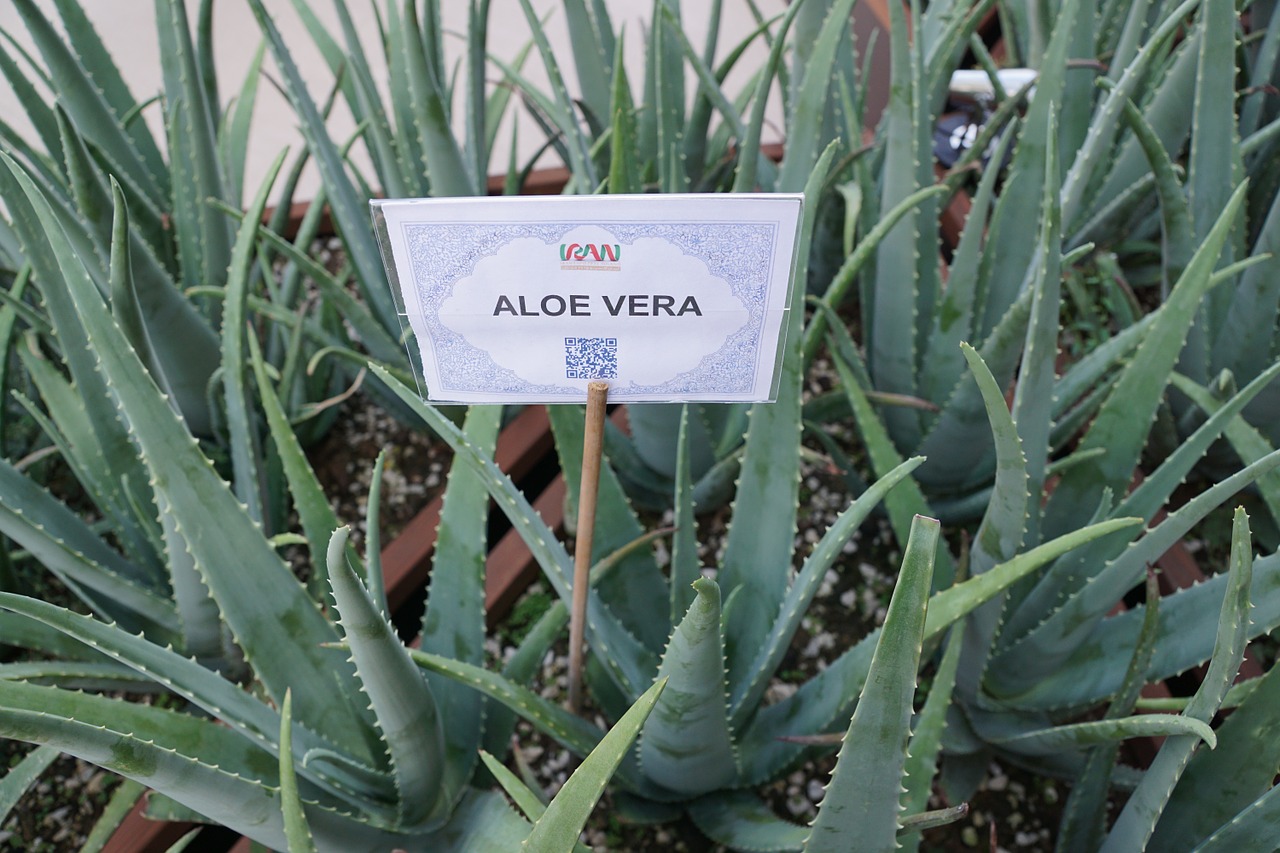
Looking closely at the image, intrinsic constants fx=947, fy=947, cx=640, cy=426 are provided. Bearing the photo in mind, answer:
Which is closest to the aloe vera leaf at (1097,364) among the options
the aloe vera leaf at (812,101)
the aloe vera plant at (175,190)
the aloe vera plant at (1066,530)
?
the aloe vera plant at (1066,530)

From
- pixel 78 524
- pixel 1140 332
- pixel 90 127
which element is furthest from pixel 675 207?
pixel 90 127

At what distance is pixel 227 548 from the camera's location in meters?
0.55

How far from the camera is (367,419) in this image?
1077 millimetres

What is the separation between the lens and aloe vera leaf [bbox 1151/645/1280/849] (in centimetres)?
50

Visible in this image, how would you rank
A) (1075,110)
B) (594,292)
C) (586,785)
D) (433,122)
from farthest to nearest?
(1075,110), (433,122), (594,292), (586,785)

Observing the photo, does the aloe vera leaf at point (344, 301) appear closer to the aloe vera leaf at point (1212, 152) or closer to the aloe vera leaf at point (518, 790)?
the aloe vera leaf at point (518, 790)

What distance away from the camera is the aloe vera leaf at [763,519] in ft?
2.02

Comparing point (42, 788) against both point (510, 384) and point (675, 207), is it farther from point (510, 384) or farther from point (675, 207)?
point (675, 207)

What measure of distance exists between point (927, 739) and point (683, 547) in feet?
0.65

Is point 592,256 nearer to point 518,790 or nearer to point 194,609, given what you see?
point 518,790

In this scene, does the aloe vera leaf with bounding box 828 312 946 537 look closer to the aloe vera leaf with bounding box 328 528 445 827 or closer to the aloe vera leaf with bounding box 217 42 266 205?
the aloe vera leaf with bounding box 328 528 445 827

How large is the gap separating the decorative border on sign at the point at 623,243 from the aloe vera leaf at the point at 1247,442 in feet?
1.32

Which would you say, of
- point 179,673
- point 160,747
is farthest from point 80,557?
point 160,747

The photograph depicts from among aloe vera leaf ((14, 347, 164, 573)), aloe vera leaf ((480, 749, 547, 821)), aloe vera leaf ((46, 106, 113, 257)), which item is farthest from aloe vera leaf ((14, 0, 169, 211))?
aloe vera leaf ((480, 749, 547, 821))
